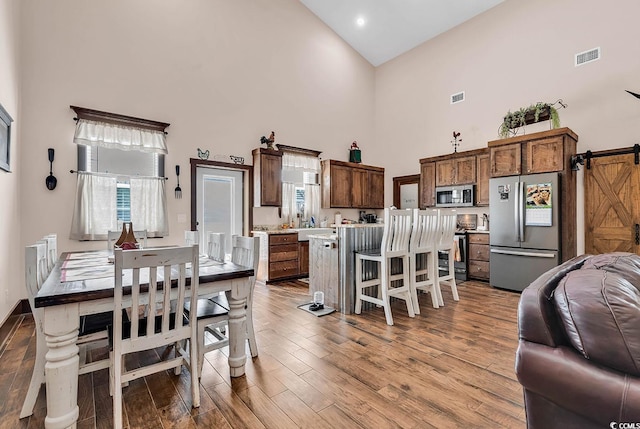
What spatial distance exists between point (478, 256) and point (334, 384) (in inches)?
164

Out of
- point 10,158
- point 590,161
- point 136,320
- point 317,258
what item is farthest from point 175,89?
point 590,161

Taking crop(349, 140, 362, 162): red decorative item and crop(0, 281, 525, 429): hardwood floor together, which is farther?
crop(349, 140, 362, 162): red decorative item

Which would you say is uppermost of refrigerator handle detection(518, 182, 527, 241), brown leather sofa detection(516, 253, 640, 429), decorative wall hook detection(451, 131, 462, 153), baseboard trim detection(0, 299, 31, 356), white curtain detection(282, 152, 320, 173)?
decorative wall hook detection(451, 131, 462, 153)

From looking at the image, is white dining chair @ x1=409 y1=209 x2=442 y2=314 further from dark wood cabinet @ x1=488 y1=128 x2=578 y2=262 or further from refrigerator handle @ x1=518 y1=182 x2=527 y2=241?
dark wood cabinet @ x1=488 y1=128 x2=578 y2=262

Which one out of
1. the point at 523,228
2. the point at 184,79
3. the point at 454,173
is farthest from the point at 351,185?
the point at 184,79

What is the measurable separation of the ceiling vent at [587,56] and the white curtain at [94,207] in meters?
7.17

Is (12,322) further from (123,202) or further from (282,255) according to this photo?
(282,255)

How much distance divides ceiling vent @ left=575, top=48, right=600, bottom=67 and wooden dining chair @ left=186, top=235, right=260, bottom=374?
18.6 ft

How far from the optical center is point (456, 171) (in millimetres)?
5840

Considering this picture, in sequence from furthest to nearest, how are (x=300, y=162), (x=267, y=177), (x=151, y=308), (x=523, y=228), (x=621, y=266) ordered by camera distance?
(x=300, y=162)
(x=267, y=177)
(x=523, y=228)
(x=151, y=308)
(x=621, y=266)

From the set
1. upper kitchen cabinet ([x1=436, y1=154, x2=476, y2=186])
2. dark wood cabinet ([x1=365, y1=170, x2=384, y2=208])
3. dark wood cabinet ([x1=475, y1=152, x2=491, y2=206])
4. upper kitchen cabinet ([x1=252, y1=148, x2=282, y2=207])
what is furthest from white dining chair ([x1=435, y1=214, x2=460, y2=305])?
dark wood cabinet ([x1=365, y1=170, x2=384, y2=208])

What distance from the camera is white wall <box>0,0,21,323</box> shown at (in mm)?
3039

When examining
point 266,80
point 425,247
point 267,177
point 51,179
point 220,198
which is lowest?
point 425,247

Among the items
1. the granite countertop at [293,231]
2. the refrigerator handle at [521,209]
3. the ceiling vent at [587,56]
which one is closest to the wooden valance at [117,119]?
the granite countertop at [293,231]
